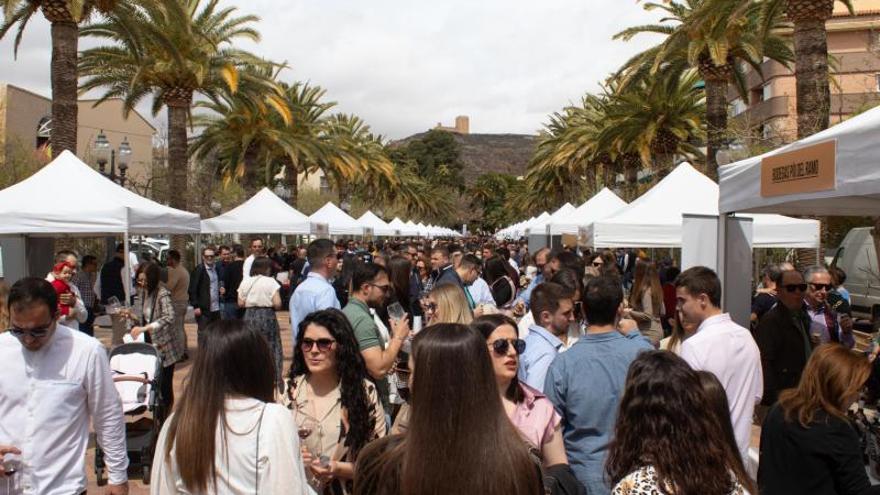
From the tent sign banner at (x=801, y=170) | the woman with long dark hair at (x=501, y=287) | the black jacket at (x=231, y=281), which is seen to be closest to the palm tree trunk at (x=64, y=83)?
the black jacket at (x=231, y=281)

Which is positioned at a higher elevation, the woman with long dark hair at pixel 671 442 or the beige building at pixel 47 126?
the beige building at pixel 47 126

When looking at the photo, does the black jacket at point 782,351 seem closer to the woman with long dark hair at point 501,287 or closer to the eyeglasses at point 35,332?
the woman with long dark hair at point 501,287

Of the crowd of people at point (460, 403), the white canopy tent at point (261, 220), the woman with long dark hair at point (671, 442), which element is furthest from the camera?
the white canopy tent at point (261, 220)

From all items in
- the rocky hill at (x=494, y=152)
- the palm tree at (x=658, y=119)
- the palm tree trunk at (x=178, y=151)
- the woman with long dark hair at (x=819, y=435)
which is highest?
the rocky hill at (x=494, y=152)

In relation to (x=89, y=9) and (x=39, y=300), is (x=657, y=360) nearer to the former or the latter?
(x=39, y=300)

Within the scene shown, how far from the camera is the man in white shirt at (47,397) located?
12.6ft

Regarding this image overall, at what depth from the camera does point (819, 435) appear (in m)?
3.67

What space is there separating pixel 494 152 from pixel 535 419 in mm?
177976

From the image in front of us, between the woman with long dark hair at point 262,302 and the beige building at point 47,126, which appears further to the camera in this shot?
the beige building at point 47,126

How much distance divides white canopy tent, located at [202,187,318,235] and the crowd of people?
12.8 meters

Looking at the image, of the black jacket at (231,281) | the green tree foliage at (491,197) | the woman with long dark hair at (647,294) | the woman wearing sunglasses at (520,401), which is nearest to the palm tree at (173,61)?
the black jacket at (231,281)

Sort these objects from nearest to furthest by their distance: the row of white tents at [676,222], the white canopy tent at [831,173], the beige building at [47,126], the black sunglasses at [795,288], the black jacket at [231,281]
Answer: the white canopy tent at [831,173] < the black sunglasses at [795,288] < the row of white tents at [676,222] < the black jacket at [231,281] < the beige building at [47,126]

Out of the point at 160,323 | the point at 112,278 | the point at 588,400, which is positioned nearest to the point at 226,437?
the point at 588,400

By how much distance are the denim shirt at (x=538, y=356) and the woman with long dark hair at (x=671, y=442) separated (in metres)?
2.00
